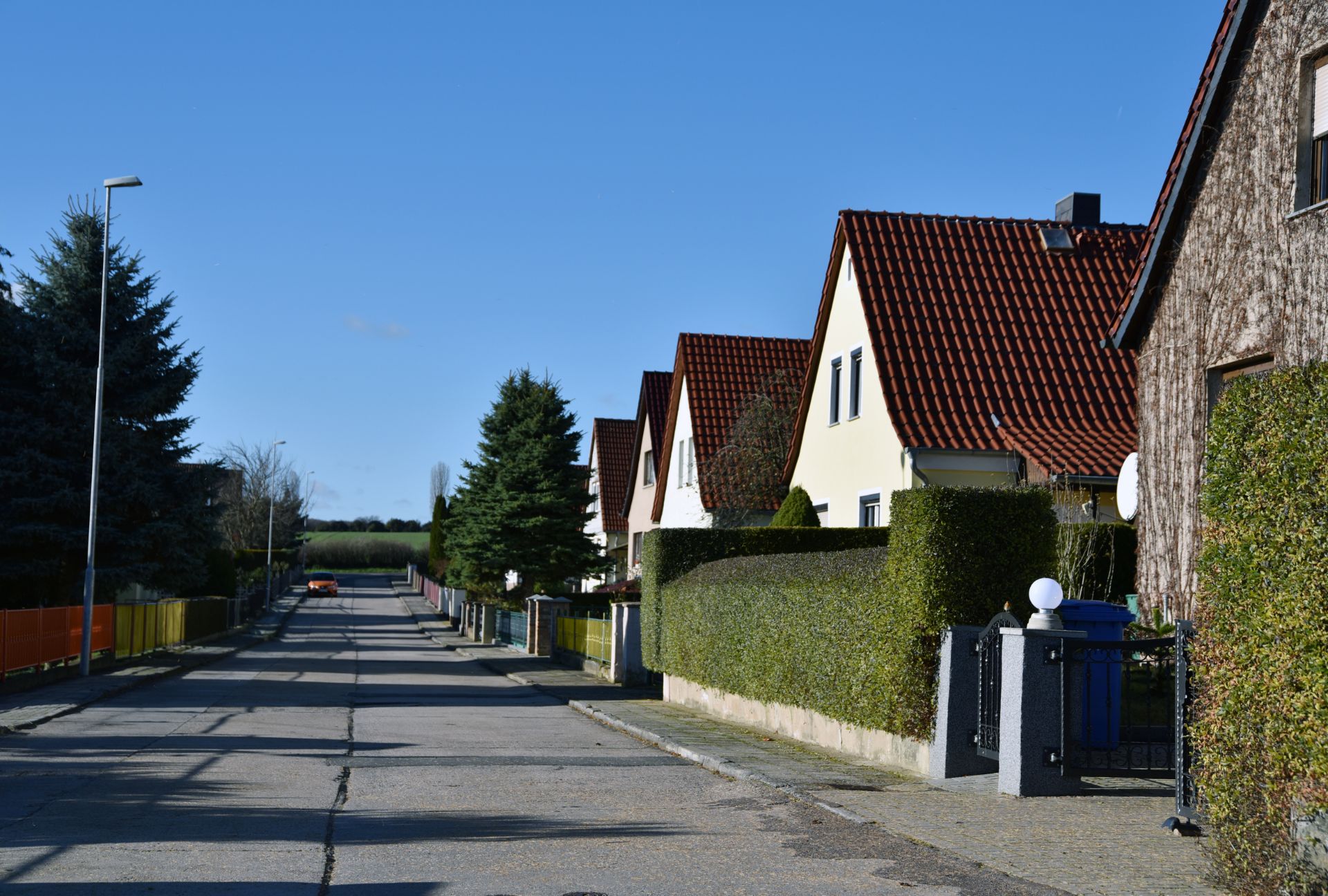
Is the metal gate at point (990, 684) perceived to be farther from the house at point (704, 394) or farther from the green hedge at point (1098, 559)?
the house at point (704, 394)

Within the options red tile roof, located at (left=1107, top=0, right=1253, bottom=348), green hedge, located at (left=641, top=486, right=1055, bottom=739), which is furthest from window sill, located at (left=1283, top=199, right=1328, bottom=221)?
green hedge, located at (left=641, top=486, right=1055, bottom=739)

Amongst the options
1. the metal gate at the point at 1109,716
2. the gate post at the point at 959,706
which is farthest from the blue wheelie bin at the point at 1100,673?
the gate post at the point at 959,706

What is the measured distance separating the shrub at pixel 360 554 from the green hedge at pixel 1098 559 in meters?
126

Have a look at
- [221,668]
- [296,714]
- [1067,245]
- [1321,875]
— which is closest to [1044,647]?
[1321,875]

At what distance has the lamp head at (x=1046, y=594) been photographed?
10.5m

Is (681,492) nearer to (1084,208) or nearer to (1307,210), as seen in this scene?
(1084,208)

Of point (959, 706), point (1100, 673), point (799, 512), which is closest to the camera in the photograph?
point (959, 706)

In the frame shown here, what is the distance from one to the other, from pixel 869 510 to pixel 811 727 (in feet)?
38.4

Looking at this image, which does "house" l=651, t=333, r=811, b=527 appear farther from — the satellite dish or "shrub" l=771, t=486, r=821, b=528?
the satellite dish

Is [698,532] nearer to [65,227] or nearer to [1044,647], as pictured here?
[1044,647]

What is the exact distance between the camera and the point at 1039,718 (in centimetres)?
1029

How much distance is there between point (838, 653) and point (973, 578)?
2.28 metres

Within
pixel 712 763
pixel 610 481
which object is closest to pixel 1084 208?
pixel 712 763

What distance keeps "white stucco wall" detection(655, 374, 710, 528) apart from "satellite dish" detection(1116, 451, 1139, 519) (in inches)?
704
